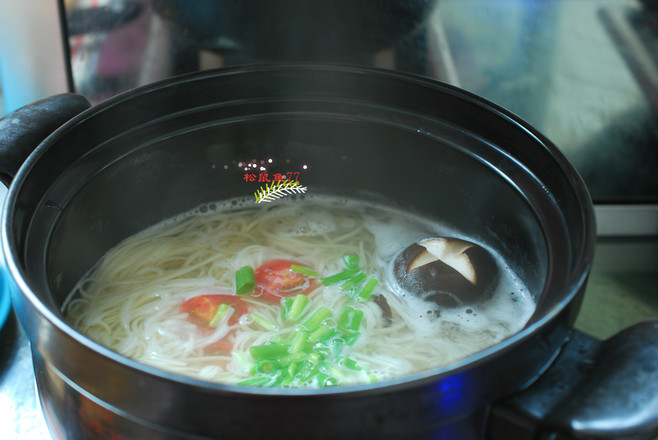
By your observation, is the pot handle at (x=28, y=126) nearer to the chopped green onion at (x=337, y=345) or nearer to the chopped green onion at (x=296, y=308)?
the chopped green onion at (x=296, y=308)

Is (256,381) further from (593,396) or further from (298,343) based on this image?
(593,396)

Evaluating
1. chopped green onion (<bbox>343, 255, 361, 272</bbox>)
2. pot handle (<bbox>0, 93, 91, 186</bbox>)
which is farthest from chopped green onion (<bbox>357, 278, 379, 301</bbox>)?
pot handle (<bbox>0, 93, 91, 186</bbox>)

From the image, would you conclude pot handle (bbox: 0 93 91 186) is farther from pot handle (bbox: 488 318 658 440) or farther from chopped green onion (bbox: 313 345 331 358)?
pot handle (bbox: 488 318 658 440)

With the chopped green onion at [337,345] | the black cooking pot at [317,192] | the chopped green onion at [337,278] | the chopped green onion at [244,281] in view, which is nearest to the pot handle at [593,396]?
the black cooking pot at [317,192]

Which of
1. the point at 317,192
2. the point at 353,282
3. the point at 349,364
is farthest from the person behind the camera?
the point at 317,192

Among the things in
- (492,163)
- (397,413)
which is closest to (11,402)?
(397,413)

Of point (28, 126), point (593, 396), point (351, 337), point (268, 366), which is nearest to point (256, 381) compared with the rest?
point (268, 366)
